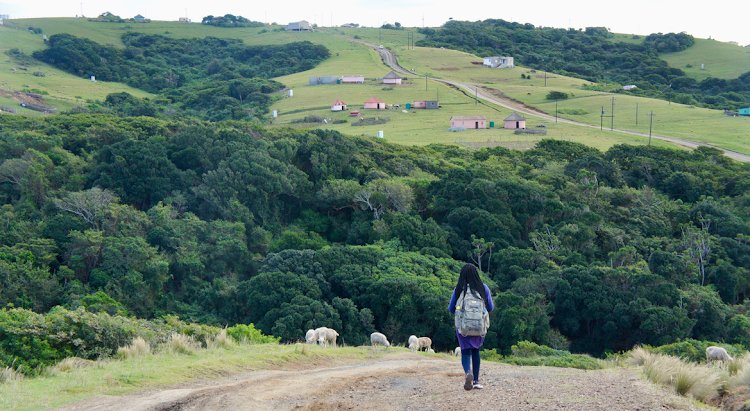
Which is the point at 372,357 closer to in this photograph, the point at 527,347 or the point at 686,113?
the point at 527,347

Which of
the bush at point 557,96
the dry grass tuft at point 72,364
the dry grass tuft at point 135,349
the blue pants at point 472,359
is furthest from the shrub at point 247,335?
the bush at point 557,96

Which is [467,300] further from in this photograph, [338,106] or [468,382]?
[338,106]

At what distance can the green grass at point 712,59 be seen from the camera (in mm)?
122125

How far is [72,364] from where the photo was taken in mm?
10680

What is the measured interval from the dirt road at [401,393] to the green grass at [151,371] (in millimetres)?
438

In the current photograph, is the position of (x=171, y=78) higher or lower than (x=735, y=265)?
higher

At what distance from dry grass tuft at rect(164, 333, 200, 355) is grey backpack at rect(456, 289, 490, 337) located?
614 cm

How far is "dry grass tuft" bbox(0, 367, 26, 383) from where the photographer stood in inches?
379

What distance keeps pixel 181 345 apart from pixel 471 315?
6664 millimetres

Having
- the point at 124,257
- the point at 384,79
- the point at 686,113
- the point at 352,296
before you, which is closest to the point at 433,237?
the point at 352,296

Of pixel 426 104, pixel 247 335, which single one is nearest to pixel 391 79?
pixel 426 104

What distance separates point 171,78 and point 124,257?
8702 centimetres

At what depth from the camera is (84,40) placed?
111 meters

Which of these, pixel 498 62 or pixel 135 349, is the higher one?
pixel 498 62
